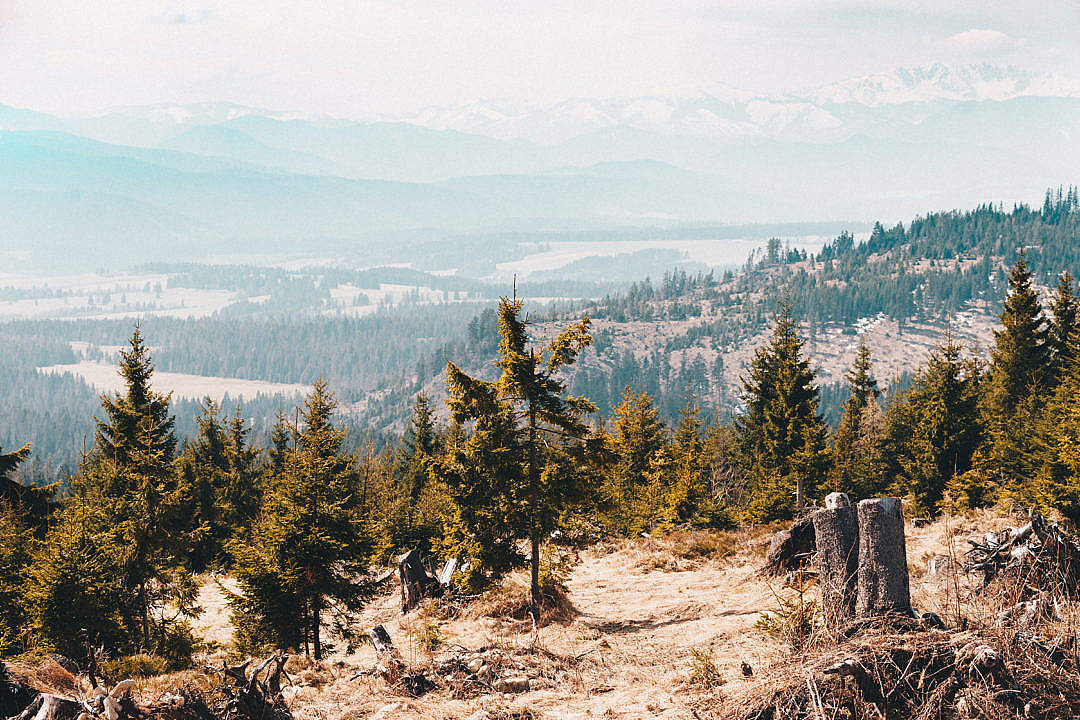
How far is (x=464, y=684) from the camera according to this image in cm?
1112

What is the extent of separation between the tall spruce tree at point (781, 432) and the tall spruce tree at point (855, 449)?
1.03 m

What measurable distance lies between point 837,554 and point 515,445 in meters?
9.60

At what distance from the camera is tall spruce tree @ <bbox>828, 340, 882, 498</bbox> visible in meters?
29.4

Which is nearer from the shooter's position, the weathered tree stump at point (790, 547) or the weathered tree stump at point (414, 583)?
the weathered tree stump at point (790, 547)

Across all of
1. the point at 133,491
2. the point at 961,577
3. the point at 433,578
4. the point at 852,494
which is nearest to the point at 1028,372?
the point at 852,494

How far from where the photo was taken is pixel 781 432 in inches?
1359

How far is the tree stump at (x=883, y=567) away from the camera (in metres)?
7.77

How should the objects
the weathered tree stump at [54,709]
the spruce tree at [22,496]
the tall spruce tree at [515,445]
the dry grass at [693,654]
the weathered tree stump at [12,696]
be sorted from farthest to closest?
the spruce tree at [22,496], the tall spruce tree at [515,445], the weathered tree stump at [12,696], the weathered tree stump at [54,709], the dry grass at [693,654]

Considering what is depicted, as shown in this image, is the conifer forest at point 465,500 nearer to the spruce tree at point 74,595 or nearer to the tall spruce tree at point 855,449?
the spruce tree at point 74,595

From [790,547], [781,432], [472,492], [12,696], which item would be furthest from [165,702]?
[781,432]

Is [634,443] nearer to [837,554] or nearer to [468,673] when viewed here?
[468,673]

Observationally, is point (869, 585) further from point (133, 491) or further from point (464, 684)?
point (133, 491)

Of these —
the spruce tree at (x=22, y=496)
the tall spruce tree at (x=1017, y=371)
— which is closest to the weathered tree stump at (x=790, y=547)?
the tall spruce tree at (x=1017, y=371)

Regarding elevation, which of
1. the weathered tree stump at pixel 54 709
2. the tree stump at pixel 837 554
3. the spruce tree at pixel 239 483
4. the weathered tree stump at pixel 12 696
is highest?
the tree stump at pixel 837 554
